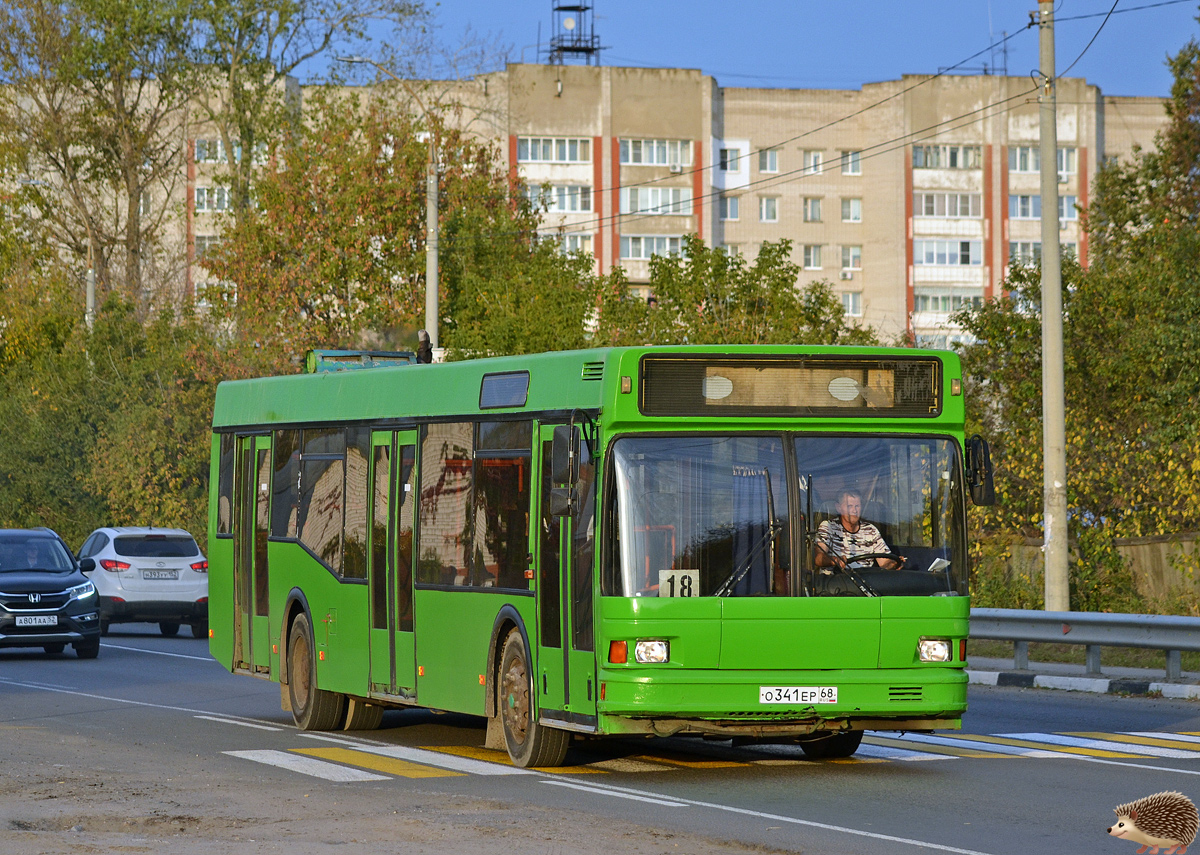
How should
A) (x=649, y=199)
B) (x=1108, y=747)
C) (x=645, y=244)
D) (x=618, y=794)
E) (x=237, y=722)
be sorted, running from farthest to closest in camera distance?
1. (x=645, y=244)
2. (x=649, y=199)
3. (x=237, y=722)
4. (x=1108, y=747)
5. (x=618, y=794)

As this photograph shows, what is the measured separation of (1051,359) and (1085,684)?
163 inches

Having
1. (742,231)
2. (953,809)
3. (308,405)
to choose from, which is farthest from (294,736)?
(742,231)

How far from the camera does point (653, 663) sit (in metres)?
11.2

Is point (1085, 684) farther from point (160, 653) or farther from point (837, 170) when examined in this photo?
point (837, 170)

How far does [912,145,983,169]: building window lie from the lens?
88625mm

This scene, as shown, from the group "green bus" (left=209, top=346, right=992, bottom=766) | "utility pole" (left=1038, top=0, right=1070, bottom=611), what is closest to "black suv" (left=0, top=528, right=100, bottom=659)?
"utility pole" (left=1038, top=0, right=1070, bottom=611)

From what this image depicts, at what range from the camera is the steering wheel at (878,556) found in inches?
457

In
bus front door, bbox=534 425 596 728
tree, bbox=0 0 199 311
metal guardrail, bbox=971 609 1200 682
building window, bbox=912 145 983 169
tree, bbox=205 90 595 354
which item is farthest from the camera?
building window, bbox=912 145 983 169

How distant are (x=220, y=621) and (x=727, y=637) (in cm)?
788

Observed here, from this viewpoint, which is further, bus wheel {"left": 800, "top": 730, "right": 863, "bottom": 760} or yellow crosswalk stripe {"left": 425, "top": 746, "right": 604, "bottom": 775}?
bus wheel {"left": 800, "top": 730, "right": 863, "bottom": 760}

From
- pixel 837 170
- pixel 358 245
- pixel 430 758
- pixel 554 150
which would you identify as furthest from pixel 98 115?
pixel 430 758

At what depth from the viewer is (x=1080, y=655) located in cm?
2248

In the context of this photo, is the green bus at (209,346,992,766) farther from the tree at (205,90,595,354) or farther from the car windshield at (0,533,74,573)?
the tree at (205,90,595,354)

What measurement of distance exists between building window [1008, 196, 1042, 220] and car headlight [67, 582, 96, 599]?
2755 inches
